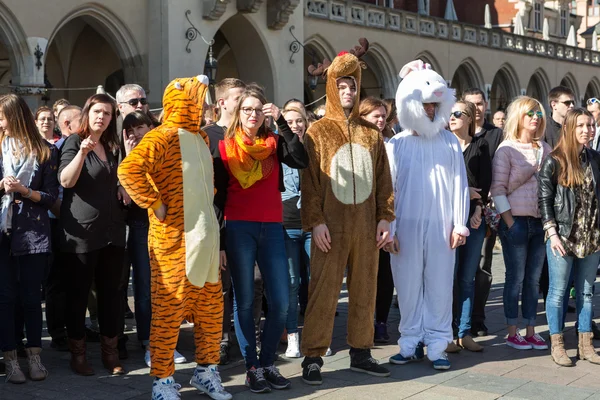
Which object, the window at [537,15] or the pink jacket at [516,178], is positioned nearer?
the pink jacket at [516,178]

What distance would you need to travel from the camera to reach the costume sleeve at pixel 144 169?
505cm

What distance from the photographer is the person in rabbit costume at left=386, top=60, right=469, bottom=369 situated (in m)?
6.23

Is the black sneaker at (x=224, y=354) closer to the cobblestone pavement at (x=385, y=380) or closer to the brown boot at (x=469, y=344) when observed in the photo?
the cobblestone pavement at (x=385, y=380)

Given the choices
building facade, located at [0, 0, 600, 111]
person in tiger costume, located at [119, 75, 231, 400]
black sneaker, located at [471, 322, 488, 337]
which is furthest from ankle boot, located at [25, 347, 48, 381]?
building facade, located at [0, 0, 600, 111]

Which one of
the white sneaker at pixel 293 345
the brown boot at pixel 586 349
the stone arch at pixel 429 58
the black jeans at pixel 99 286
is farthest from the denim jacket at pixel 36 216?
the stone arch at pixel 429 58

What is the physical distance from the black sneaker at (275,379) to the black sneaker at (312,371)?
0.44ft

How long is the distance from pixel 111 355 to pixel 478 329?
2989mm

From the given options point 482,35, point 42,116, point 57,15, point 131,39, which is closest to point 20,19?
point 57,15

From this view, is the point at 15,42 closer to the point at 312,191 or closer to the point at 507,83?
the point at 312,191

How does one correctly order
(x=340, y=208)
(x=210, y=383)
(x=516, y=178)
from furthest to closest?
(x=516, y=178)
(x=340, y=208)
(x=210, y=383)

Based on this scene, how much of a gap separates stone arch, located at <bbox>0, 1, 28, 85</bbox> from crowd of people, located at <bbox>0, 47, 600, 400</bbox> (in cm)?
1176

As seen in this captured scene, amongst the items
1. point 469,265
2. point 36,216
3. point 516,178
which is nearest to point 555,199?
point 516,178

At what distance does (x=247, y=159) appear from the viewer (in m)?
5.52

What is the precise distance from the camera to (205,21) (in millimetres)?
20688
